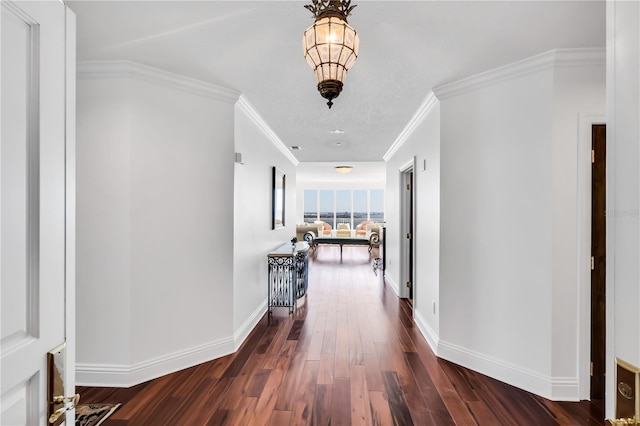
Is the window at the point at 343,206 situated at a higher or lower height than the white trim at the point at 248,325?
higher

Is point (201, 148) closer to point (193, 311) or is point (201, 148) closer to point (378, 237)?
point (193, 311)

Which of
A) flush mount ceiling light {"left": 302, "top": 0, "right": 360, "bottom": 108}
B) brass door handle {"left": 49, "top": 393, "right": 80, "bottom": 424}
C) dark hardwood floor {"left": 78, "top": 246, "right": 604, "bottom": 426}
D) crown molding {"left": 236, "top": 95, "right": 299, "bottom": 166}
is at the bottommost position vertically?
dark hardwood floor {"left": 78, "top": 246, "right": 604, "bottom": 426}

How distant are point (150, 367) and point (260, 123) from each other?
2.76m

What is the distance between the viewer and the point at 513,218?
253 cm

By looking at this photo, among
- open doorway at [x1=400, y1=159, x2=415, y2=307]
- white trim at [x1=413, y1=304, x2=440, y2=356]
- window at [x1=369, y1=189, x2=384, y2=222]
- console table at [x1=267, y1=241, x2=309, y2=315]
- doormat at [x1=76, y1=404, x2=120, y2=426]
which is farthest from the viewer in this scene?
window at [x1=369, y1=189, x2=384, y2=222]

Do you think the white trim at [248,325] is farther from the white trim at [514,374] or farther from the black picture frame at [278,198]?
the white trim at [514,374]

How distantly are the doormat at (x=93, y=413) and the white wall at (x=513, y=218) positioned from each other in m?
2.66

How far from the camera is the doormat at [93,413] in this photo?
6.80ft

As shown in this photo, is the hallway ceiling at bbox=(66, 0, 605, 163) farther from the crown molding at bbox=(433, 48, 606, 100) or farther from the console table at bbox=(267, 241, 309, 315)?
the console table at bbox=(267, 241, 309, 315)

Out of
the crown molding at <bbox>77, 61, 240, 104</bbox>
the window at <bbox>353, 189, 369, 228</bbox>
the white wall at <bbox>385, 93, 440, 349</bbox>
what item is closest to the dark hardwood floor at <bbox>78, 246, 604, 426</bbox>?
the white wall at <bbox>385, 93, 440, 349</bbox>

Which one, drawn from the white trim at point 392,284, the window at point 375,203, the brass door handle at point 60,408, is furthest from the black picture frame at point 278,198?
the window at point 375,203

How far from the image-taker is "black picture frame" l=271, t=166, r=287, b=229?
4750 mm

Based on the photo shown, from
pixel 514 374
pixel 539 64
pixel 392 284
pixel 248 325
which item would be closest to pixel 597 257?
pixel 514 374

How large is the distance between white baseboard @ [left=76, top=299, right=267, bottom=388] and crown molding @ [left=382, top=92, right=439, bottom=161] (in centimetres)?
298
